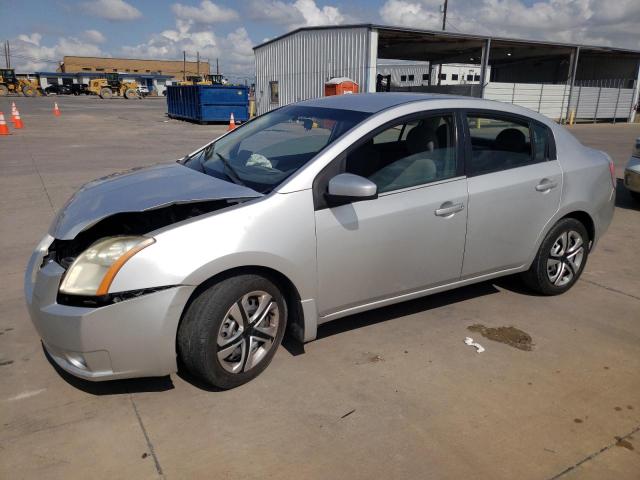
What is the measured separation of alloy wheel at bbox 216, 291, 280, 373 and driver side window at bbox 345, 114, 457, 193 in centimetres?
101

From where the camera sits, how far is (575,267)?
4227 mm

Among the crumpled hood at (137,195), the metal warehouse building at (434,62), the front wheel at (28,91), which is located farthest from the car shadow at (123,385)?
the front wheel at (28,91)

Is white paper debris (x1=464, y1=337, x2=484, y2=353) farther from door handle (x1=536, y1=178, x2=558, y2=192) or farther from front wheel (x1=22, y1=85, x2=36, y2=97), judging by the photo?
front wheel (x1=22, y1=85, x2=36, y2=97)

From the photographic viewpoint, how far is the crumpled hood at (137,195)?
8.77 ft

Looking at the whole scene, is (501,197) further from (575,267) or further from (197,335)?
(197,335)

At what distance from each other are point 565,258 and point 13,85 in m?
65.6

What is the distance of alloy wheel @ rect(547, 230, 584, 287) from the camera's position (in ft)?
13.3

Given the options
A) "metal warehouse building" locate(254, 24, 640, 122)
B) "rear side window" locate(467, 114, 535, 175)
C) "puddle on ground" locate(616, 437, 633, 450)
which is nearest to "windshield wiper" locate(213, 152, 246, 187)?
"rear side window" locate(467, 114, 535, 175)

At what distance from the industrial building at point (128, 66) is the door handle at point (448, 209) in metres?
103

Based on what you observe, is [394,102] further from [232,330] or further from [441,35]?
[441,35]

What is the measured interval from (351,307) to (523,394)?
43.6 inches

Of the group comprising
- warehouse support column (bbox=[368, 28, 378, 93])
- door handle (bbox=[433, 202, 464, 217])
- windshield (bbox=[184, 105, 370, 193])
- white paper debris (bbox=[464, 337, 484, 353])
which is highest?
warehouse support column (bbox=[368, 28, 378, 93])

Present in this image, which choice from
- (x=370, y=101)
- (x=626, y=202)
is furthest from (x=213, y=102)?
(x=370, y=101)

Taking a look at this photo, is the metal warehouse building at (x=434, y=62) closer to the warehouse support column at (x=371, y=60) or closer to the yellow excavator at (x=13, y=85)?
the warehouse support column at (x=371, y=60)
